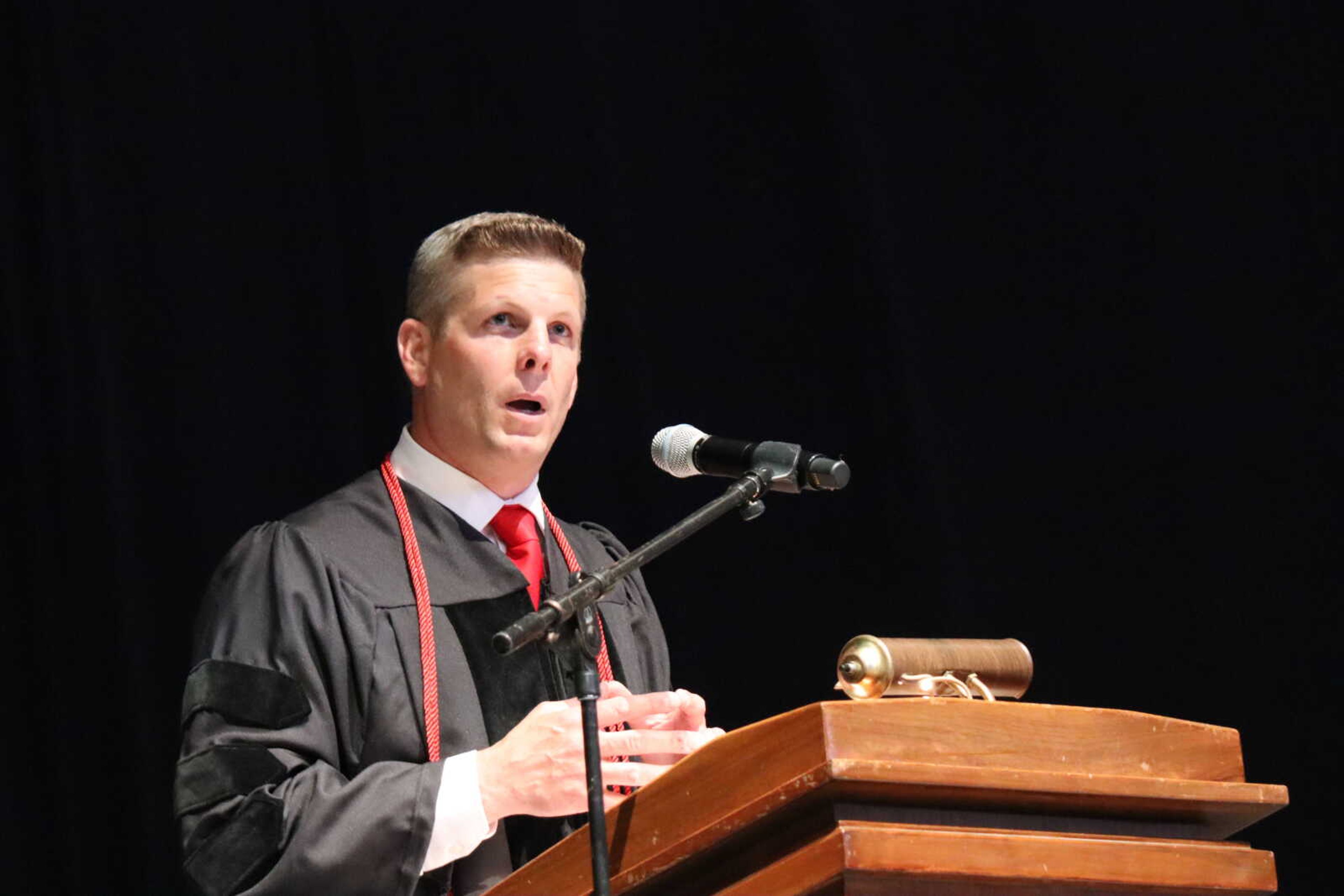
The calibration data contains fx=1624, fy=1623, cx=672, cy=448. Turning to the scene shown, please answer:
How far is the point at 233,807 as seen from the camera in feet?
7.75

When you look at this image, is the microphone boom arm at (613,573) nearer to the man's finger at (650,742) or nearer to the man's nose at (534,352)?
the man's finger at (650,742)

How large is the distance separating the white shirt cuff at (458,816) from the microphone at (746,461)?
1.77 ft

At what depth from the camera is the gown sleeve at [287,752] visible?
2301 mm

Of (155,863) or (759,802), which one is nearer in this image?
(759,802)

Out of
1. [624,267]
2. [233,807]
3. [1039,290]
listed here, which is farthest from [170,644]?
[1039,290]

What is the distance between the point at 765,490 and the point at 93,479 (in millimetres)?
1866

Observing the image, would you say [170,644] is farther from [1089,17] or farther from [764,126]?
[1089,17]

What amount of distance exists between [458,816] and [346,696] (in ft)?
1.18

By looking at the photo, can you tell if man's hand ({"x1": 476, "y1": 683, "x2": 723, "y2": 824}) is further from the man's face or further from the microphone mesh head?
the man's face

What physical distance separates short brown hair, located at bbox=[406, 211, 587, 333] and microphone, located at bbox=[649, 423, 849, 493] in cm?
96

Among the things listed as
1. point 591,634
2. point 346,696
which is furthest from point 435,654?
point 591,634

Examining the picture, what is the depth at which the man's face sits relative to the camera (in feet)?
9.71

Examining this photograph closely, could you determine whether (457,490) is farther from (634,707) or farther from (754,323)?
(754,323)

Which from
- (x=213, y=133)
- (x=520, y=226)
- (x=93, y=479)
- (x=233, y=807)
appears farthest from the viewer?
(x=213, y=133)
